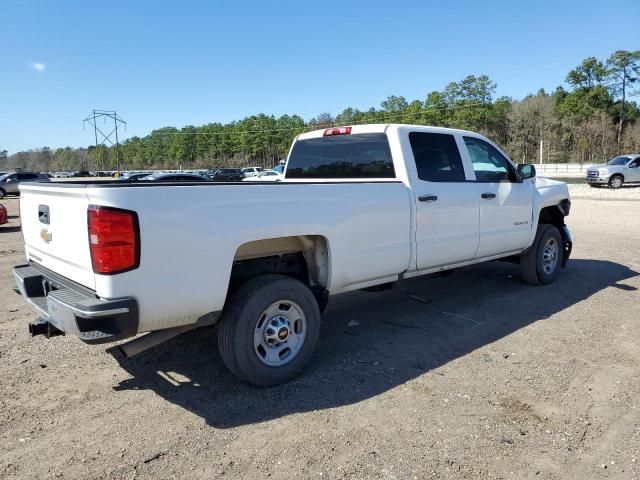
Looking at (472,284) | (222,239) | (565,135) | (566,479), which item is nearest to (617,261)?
(472,284)

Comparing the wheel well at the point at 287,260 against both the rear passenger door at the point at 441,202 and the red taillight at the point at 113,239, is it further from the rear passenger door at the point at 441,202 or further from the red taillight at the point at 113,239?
the rear passenger door at the point at 441,202

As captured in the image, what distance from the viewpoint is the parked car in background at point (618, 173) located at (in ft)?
86.4

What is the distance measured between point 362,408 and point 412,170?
2.41 m

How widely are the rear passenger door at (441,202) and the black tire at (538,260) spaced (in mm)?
1617

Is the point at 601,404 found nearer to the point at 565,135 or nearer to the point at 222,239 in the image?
the point at 222,239

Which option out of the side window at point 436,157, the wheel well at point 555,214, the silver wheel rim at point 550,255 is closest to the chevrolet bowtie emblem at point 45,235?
the side window at point 436,157

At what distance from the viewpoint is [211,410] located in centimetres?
345

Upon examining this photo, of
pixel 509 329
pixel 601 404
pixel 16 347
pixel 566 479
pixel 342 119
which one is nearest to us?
pixel 566 479

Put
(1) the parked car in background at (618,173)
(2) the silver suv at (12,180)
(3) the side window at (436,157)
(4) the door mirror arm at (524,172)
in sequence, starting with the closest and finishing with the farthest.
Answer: (3) the side window at (436,157) → (4) the door mirror arm at (524,172) → (1) the parked car in background at (618,173) → (2) the silver suv at (12,180)

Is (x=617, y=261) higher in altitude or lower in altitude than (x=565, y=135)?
lower

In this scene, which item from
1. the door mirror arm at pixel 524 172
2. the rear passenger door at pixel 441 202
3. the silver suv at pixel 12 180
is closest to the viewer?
the rear passenger door at pixel 441 202

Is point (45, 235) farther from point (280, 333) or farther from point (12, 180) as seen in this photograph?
point (12, 180)

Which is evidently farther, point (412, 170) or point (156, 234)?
point (412, 170)

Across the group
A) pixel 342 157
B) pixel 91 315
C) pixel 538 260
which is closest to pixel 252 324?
pixel 91 315
